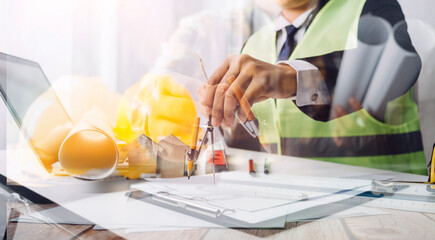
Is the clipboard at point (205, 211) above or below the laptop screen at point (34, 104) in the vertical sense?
below

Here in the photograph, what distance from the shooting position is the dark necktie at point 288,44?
0.44 m

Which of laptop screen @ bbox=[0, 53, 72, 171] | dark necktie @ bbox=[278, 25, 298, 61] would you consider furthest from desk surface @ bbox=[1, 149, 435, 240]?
dark necktie @ bbox=[278, 25, 298, 61]

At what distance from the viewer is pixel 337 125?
476 mm

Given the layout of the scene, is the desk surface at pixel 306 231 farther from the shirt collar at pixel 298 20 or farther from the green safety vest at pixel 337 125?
the shirt collar at pixel 298 20

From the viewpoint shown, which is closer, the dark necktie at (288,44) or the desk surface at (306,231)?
the desk surface at (306,231)

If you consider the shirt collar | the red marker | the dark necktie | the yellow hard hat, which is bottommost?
the red marker

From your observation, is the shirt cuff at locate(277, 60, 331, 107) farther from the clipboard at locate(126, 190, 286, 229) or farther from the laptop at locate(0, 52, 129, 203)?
the laptop at locate(0, 52, 129, 203)

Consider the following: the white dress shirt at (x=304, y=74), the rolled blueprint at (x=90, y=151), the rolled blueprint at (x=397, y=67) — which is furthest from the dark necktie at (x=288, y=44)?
the rolled blueprint at (x=90, y=151)

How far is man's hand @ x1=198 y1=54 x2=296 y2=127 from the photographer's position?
40 cm

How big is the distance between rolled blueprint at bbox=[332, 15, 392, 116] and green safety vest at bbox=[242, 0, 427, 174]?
1 cm

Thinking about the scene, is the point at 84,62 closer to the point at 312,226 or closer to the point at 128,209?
the point at 128,209

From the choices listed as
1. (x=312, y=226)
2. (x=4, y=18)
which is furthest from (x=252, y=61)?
(x=4, y=18)

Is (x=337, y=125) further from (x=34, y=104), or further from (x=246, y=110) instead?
(x=34, y=104)

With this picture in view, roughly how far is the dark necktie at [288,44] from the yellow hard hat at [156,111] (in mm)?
141
